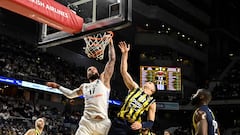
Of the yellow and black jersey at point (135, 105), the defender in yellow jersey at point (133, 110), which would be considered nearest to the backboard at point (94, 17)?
the defender in yellow jersey at point (133, 110)

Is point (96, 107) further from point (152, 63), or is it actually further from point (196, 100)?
point (152, 63)

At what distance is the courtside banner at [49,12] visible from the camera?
A: 23.7ft

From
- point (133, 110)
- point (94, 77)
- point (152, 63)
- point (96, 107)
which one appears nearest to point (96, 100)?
point (96, 107)

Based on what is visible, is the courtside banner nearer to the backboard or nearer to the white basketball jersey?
the backboard

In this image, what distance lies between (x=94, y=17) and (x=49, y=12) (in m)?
1.02

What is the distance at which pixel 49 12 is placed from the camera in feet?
25.6

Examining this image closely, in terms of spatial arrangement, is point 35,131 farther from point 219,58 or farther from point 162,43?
point 219,58

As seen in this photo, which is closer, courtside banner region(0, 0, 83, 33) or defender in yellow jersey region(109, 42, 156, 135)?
defender in yellow jersey region(109, 42, 156, 135)

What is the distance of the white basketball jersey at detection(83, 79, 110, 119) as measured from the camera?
5496 millimetres

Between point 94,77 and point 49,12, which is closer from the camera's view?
point 94,77

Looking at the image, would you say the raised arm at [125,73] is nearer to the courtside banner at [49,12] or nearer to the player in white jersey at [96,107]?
the player in white jersey at [96,107]

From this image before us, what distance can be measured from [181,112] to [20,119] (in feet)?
54.0

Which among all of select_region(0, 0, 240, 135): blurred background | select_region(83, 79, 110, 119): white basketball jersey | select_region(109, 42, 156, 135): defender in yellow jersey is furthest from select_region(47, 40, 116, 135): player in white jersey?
select_region(0, 0, 240, 135): blurred background

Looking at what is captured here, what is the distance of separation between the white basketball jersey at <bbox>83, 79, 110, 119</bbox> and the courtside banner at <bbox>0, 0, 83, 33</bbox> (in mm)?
2515
